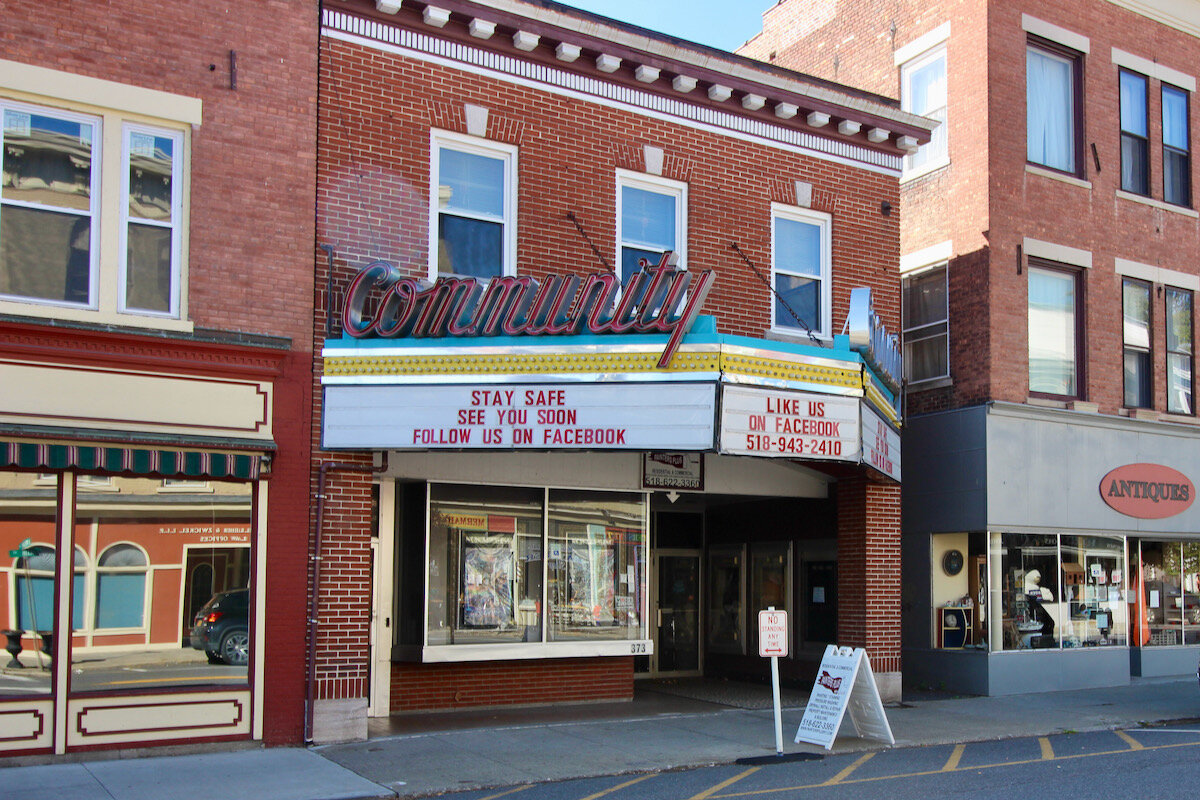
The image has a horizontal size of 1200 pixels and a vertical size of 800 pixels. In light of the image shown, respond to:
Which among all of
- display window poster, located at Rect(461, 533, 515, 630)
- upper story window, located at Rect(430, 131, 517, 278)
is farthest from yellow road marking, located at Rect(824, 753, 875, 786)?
upper story window, located at Rect(430, 131, 517, 278)

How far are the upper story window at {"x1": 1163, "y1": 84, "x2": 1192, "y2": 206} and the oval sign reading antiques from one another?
5.11 meters

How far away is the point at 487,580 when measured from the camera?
1512 centimetres

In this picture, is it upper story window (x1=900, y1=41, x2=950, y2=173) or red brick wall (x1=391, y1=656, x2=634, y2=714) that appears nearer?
red brick wall (x1=391, y1=656, x2=634, y2=714)

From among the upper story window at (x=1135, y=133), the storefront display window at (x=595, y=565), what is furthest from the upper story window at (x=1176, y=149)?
the storefront display window at (x=595, y=565)

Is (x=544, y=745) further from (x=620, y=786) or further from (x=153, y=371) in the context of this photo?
(x=153, y=371)

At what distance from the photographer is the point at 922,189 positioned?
66.3 feet

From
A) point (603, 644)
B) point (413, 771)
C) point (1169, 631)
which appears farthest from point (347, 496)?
point (1169, 631)

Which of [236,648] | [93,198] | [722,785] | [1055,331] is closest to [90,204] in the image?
[93,198]

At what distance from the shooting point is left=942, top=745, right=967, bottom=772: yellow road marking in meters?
11.7

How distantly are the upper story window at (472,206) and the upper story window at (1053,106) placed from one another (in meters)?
9.76

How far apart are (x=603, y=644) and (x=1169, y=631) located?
11.4 meters

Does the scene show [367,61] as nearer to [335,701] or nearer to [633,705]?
[335,701]

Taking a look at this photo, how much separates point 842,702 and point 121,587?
770cm

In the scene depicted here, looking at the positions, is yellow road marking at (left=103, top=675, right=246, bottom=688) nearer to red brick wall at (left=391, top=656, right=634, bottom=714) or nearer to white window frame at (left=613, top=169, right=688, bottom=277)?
red brick wall at (left=391, top=656, right=634, bottom=714)
